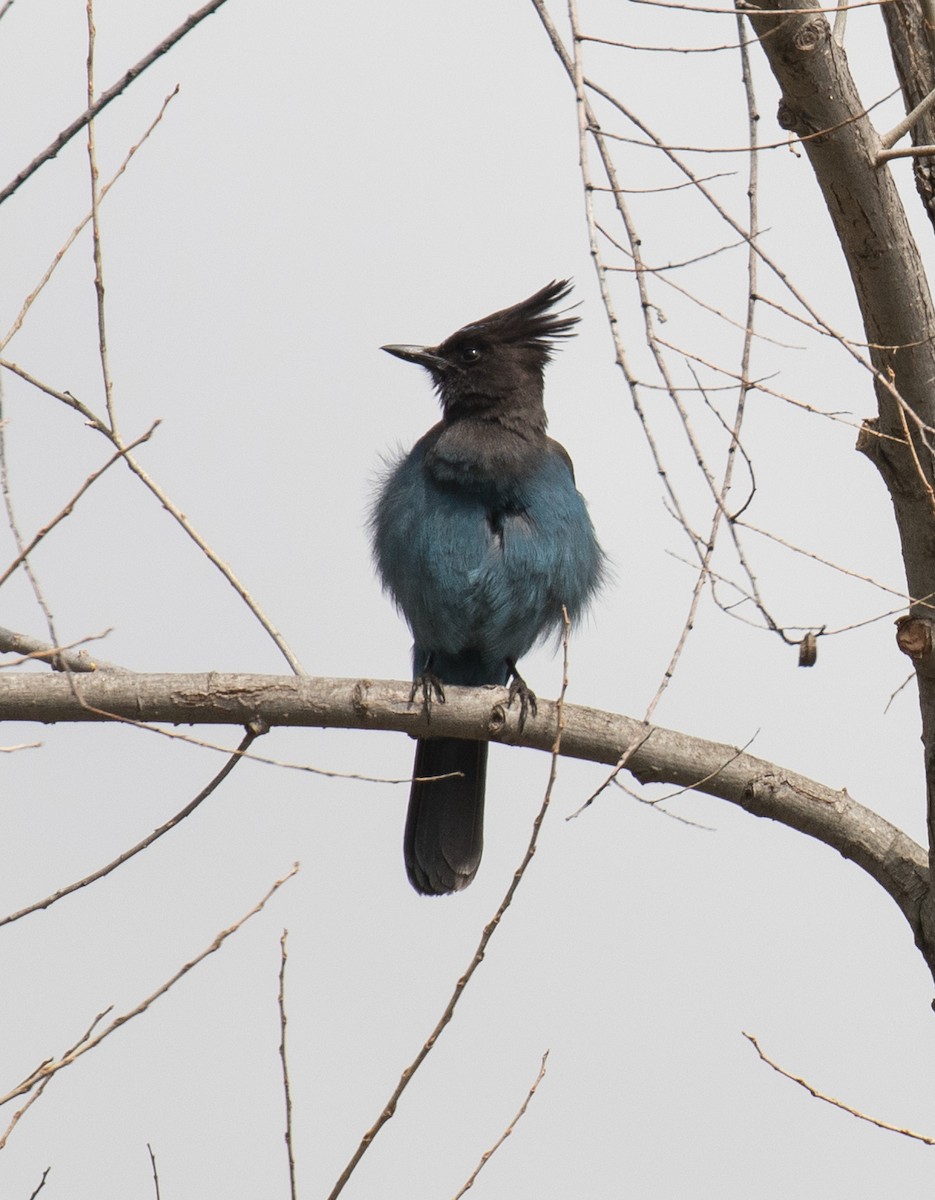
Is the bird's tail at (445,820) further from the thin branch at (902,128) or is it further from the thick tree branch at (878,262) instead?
the thin branch at (902,128)

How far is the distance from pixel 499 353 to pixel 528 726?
2603 mm

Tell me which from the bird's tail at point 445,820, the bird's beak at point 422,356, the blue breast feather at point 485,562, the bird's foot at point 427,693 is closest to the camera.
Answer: the bird's foot at point 427,693

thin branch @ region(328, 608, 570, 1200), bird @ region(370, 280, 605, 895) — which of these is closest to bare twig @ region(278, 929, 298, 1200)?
thin branch @ region(328, 608, 570, 1200)

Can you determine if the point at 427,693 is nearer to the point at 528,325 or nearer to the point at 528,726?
the point at 528,726

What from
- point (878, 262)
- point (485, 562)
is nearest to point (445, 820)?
point (485, 562)

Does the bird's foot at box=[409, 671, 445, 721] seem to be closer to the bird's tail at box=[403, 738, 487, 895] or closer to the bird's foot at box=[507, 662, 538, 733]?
the bird's foot at box=[507, 662, 538, 733]

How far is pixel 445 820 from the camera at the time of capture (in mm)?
6555

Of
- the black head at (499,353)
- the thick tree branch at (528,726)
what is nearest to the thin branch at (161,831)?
the thick tree branch at (528,726)

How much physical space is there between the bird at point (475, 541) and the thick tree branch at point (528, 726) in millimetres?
1230

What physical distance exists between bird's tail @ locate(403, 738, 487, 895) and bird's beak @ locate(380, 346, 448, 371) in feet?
5.42

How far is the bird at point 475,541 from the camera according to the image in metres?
6.08

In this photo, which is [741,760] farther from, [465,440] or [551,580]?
[465,440]

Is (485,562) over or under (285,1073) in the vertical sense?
over

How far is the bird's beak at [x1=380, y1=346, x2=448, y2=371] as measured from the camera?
6898 millimetres
